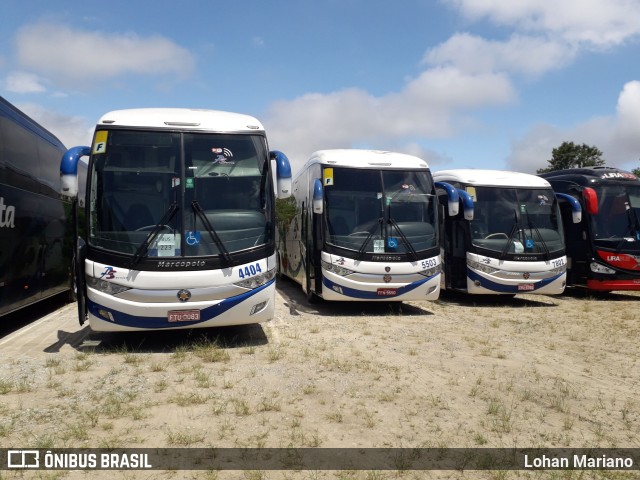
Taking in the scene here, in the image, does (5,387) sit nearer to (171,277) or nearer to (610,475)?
(171,277)

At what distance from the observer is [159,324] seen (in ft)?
24.7

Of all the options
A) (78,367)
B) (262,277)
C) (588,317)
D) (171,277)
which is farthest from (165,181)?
(588,317)

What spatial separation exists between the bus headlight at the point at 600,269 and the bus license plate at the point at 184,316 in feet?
35.2

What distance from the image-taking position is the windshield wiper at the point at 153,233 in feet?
24.3

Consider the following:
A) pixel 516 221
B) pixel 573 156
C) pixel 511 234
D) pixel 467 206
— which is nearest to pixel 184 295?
pixel 467 206

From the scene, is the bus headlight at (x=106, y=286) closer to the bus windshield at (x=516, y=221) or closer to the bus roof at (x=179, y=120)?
the bus roof at (x=179, y=120)

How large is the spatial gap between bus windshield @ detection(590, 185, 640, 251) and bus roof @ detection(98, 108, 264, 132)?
9991 mm

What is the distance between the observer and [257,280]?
785 centimetres

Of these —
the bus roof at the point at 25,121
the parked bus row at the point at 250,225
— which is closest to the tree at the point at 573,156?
the parked bus row at the point at 250,225

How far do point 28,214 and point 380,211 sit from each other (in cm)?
644

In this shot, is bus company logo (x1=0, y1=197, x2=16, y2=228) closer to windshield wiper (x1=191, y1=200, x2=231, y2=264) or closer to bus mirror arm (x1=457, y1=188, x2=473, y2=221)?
windshield wiper (x1=191, y1=200, x2=231, y2=264)

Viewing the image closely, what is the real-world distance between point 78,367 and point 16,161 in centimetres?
423

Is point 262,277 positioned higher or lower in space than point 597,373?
higher

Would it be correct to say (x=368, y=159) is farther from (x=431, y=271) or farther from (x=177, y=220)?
(x=177, y=220)
